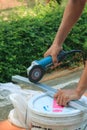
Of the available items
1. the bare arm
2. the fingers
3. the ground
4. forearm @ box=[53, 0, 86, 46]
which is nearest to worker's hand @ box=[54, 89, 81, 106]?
the fingers

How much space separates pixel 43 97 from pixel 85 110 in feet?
1.08

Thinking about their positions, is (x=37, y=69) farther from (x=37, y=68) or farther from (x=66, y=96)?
(x=66, y=96)

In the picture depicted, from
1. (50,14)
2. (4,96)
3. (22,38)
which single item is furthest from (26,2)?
(4,96)

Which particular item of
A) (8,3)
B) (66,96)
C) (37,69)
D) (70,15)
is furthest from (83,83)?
(8,3)

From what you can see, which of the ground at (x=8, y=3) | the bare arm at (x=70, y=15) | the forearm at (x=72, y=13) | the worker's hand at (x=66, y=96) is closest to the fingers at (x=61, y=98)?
the worker's hand at (x=66, y=96)

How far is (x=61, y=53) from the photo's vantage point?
2.80m

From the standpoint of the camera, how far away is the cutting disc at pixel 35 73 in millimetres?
2622

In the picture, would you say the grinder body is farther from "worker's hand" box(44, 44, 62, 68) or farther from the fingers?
the fingers

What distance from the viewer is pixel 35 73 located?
265cm

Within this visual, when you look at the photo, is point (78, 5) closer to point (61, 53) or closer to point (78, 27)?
point (61, 53)

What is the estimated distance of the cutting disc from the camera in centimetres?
262

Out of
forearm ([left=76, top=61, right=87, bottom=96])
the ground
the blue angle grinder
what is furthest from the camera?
the ground

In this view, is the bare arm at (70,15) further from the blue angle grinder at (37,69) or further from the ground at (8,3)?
the ground at (8,3)

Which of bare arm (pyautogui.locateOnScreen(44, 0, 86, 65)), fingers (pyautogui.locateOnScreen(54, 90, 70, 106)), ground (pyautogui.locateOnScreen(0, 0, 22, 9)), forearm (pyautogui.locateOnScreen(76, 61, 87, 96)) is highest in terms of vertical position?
ground (pyautogui.locateOnScreen(0, 0, 22, 9))
